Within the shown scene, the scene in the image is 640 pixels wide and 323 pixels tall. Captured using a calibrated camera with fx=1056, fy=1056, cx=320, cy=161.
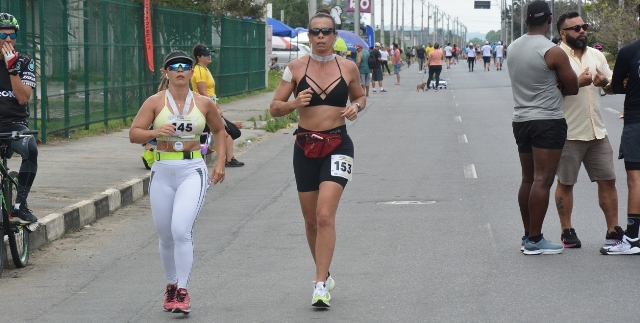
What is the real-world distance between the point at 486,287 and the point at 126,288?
2534 millimetres

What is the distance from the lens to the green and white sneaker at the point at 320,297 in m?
6.59

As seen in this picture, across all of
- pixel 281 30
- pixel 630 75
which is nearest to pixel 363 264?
pixel 630 75

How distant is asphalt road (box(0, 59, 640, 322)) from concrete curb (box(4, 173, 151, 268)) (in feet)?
0.40

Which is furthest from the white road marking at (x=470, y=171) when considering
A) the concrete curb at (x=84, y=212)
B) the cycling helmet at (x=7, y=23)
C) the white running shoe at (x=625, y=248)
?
the cycling helmet at (x=7, y=23)

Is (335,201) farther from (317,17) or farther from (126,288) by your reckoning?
(126,288)

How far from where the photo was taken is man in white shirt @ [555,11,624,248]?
8.32 meters

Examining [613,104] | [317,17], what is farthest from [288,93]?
[613,104]

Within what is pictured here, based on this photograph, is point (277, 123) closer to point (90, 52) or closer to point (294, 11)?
point (90, 52)

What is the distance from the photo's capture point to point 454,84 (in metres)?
45.6

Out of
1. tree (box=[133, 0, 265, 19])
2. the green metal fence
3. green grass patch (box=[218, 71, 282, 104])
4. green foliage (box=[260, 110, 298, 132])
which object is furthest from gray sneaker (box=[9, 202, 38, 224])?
green grass patch (box=[218, 71, 282, 104])

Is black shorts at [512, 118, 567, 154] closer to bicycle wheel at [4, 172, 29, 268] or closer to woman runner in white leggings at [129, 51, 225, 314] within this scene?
woman runner in white leggings at [129, 51, 225, 314]

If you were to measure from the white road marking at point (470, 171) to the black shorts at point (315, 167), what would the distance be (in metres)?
7.28

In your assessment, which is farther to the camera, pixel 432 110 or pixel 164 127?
pixel 432 110

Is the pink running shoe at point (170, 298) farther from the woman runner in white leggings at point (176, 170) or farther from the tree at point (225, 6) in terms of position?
the tree at point (225, 6)
